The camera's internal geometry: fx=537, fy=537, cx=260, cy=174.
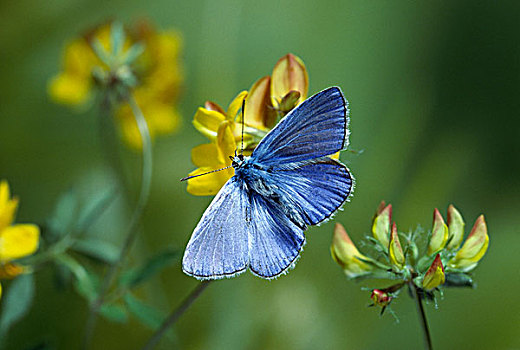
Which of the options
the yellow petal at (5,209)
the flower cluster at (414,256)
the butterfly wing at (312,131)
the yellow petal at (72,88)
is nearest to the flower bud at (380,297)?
the flower cluster at (414,256)

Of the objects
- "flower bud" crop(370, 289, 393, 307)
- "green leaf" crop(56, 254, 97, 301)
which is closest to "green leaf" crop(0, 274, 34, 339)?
"green leaf" crop(56, 254, 97, 301)

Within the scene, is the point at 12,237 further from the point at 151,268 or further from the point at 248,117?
the point at 248,117

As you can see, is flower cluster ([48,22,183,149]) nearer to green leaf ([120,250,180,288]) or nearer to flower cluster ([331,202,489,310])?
green leaf ([120,250,180,288])

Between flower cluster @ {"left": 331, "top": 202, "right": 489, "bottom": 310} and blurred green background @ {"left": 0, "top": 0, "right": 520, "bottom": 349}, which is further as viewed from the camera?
blurred green background @ {"left": 0, "top": 0, "right": 520, "bottom": 349}

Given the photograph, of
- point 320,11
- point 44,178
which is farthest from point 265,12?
point 44,178

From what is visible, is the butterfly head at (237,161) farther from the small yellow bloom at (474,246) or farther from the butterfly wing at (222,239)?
the small yellow bloom at (474,246)

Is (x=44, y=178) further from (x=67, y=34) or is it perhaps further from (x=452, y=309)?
(x=452, y=309)
